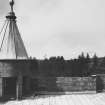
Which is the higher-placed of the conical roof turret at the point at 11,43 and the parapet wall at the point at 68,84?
the conical roof turret at the point at 11,43

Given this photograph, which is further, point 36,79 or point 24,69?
point 36,79

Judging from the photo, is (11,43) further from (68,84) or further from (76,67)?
(76,67)

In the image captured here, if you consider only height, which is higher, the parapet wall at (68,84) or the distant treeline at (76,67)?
the distant treeline at (76,67)

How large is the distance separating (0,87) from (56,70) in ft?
30.4

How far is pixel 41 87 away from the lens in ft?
50.9

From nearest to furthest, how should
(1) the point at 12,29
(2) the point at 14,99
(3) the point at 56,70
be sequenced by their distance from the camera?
1. (2) the point at 14,99
2. (1) the point at 12,29
3. (3) the point at 56,70

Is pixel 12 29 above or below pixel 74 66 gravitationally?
above

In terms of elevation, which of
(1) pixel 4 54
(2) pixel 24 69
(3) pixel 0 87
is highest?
(1) pixel 4 54

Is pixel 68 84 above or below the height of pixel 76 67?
below

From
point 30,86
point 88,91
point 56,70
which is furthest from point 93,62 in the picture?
point 30,86

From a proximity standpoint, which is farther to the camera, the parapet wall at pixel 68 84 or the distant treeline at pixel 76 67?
the distant treeline at pixel 76 67

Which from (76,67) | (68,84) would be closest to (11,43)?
(68,84)

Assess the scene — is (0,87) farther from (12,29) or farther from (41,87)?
(12,29)

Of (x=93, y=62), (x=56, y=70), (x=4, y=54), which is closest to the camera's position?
(x=4, y=54)
